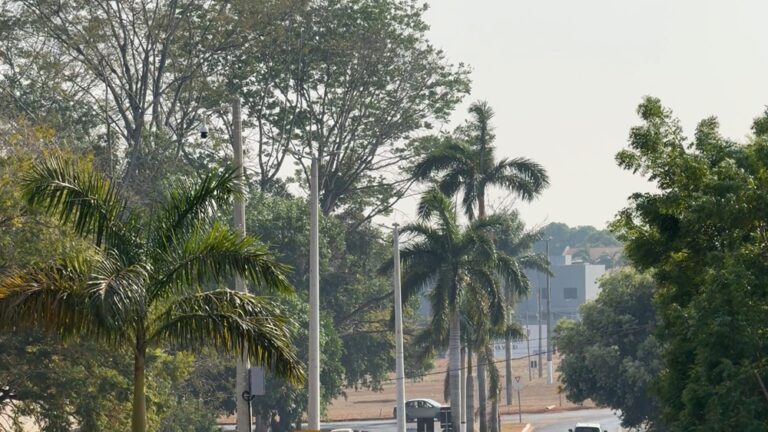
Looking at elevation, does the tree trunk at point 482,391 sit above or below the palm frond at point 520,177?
below

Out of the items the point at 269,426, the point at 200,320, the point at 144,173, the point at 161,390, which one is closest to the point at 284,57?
the point at 144,173

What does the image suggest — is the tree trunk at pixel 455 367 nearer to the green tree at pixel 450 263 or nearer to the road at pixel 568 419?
the green tree at pixel 450 263

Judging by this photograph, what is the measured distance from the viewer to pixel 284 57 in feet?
243

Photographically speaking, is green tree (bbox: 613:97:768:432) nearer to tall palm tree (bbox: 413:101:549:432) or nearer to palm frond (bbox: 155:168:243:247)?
palm frond (bbox: 155:168:243:247)

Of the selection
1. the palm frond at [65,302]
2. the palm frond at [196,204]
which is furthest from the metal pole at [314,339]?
the palm frond at [65,302]

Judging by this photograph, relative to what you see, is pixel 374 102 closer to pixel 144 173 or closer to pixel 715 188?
pixel 144 173

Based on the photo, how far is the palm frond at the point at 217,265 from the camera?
2258 centimetres

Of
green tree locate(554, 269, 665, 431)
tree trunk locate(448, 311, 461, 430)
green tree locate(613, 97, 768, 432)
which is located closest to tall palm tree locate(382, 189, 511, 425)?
tree trunk locate(448, 311, 461, 430)

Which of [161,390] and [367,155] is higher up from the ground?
[367,155]

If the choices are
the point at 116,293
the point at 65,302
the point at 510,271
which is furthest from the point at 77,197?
the point at 510,271

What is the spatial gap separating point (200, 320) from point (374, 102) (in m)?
53.5

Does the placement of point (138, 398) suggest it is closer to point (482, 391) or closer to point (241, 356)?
point (241, 356)

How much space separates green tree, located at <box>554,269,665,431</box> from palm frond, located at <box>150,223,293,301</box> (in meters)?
36.7

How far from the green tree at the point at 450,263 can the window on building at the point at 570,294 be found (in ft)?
421
